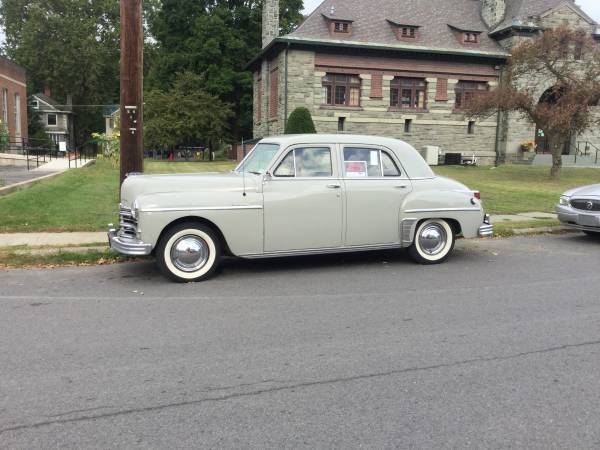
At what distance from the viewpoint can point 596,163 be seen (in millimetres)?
35688

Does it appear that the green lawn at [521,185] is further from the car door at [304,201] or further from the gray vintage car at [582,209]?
the car door at [304,201]

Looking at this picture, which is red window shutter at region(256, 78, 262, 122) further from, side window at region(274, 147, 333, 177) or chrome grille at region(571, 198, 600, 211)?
side window at region(274, 147, 333, 177)

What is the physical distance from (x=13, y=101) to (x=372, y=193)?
4016 centimetres

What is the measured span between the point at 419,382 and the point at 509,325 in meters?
1.72

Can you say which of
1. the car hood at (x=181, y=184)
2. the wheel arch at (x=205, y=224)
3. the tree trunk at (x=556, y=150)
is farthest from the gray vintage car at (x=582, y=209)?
the tree trunk at (x=556, y=150)

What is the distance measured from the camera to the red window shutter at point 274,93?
34.4 meters

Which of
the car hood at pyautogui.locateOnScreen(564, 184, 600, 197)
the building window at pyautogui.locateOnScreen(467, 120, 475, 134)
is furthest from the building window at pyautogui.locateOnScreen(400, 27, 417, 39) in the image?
the car hood at pyautogui.locateOnScreen(564, 184, 600, 197)

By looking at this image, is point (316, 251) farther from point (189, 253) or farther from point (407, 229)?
point (189, 253)

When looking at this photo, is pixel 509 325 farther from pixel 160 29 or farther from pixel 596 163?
Result: pixel 160 29

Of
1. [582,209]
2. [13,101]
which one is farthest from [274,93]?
[582,209]

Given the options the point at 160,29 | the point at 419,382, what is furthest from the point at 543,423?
the point at 160,29

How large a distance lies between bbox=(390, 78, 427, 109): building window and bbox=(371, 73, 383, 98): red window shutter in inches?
35.1

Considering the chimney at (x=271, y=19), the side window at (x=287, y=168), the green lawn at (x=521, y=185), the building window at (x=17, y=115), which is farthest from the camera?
the building window at (x=17, y=115)

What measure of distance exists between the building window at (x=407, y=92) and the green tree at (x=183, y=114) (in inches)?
621
